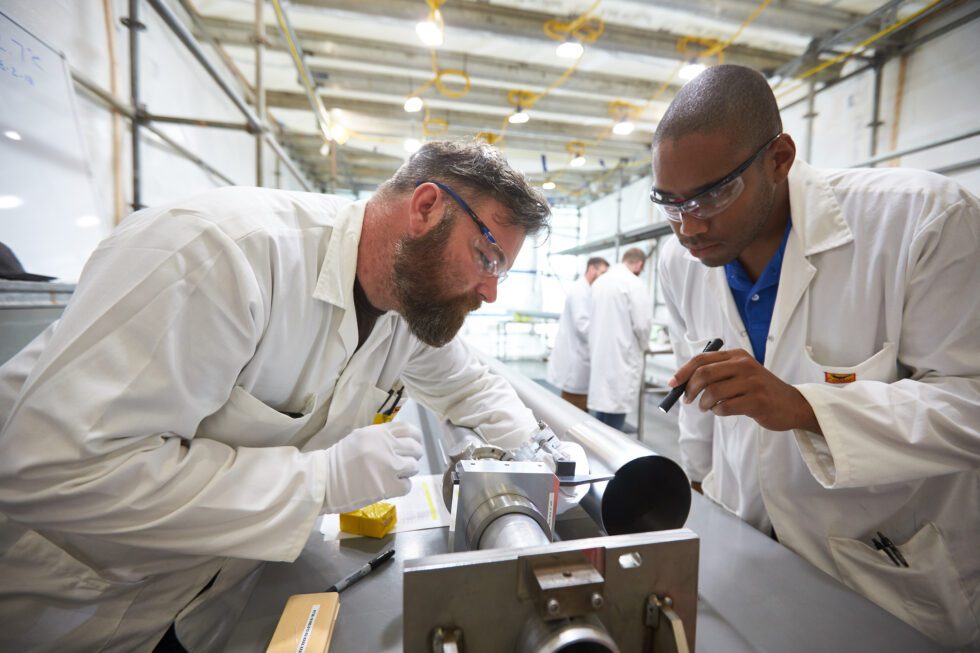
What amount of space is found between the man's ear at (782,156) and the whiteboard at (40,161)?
5.74 feet

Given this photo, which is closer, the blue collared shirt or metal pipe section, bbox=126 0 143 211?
the blue collared shirt

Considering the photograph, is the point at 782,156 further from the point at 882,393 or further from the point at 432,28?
the point at 432,28

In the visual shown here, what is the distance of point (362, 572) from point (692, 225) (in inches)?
35.3

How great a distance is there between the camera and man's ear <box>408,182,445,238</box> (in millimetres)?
855

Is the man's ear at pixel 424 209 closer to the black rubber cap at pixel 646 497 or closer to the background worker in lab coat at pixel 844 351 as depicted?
the background worker in lab coat at pixel 844 351

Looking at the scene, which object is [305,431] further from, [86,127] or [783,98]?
[783,98]

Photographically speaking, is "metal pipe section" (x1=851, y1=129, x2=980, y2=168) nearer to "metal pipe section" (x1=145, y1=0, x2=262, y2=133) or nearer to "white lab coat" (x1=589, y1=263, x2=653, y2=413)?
"white lab coat" (x1=589, y1=263, x2=653, y2=413)

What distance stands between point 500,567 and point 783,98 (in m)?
4.35

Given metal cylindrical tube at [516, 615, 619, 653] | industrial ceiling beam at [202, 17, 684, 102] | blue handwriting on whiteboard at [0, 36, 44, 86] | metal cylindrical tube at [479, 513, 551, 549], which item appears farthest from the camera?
industrial ceiling beam at [202, 17, 684, 102]

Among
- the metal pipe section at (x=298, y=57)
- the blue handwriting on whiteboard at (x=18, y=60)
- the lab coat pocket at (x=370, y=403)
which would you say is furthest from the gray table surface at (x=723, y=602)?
the metal pipe section at (x=298, y=57)

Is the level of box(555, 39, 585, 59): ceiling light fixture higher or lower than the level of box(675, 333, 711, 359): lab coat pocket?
higher

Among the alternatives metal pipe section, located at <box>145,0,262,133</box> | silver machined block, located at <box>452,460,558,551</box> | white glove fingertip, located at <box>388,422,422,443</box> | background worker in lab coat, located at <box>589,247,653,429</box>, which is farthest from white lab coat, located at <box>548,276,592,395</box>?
silver machined block, located at <box>452,460,558,551</box>

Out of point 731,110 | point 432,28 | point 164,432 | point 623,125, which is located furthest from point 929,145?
point 164,432

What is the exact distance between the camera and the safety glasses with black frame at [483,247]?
86cm
